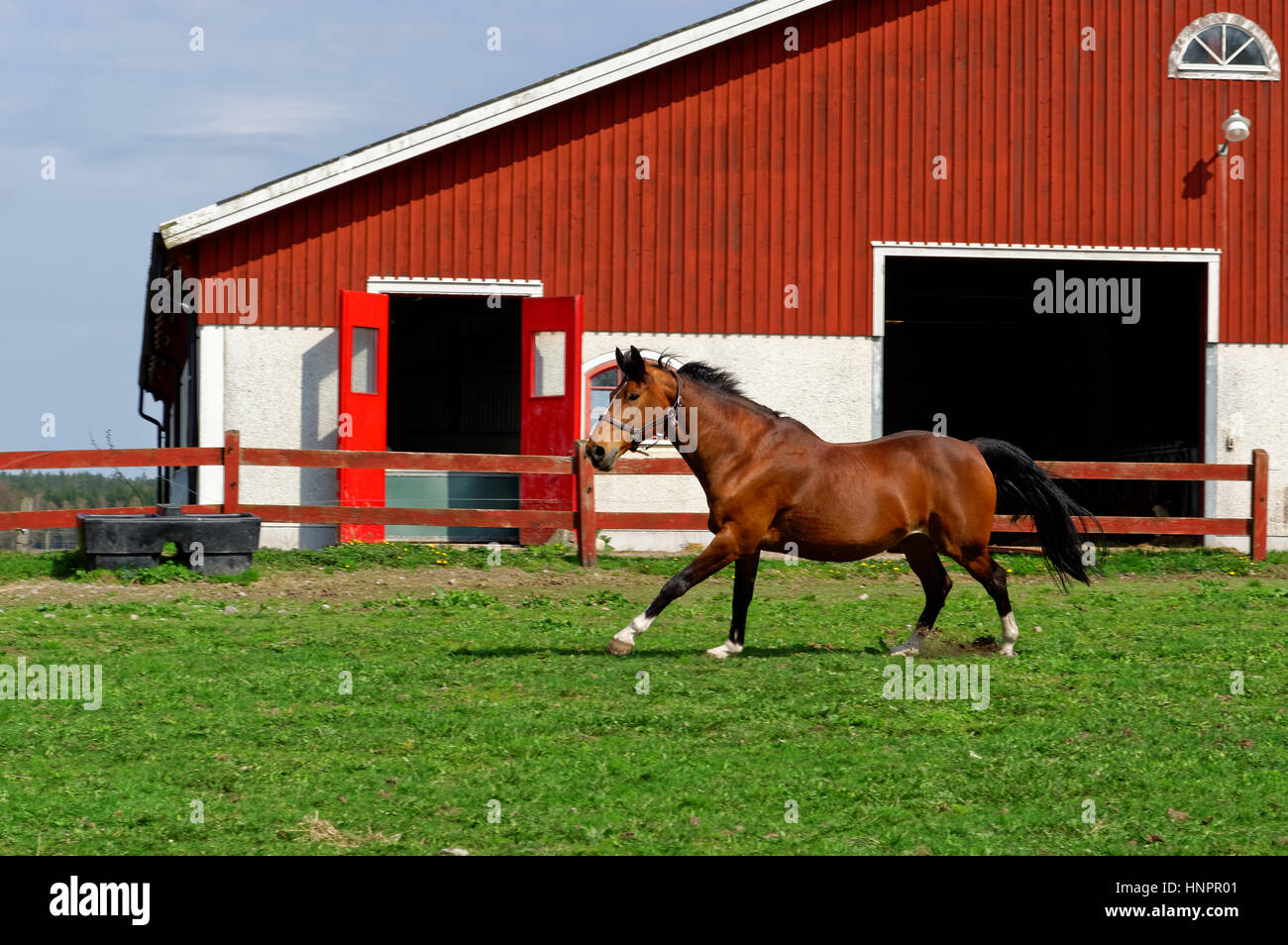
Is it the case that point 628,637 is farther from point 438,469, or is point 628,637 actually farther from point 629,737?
point 438,469

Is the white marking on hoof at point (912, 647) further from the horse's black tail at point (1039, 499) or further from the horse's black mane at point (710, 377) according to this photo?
the horse's black mane at point (710, 377)

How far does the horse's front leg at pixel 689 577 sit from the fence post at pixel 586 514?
6390 mm

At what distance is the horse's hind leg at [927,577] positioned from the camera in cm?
1020

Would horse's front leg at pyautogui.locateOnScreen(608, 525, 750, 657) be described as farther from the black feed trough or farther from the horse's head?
the black feed trough

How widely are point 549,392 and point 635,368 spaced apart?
9013 mm

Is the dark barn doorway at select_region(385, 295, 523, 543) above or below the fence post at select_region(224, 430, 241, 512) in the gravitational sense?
above

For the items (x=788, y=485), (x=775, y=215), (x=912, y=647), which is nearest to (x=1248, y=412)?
(x=775, y=215)

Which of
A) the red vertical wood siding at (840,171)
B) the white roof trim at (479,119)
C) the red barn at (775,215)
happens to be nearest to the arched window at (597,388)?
the red barn at (775,215)

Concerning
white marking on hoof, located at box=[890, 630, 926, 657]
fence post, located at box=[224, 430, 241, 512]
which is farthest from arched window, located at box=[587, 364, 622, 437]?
white marking on hoof, located at box=[890, 630, 926, 657]

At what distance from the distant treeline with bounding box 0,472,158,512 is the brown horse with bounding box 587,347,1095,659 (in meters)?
29.7

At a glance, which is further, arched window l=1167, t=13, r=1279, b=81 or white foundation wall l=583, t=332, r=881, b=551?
arched window l=1167, t=13, r=1279, b=81

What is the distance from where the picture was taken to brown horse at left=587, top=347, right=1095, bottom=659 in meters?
9.67

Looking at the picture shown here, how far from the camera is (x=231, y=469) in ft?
52.5
